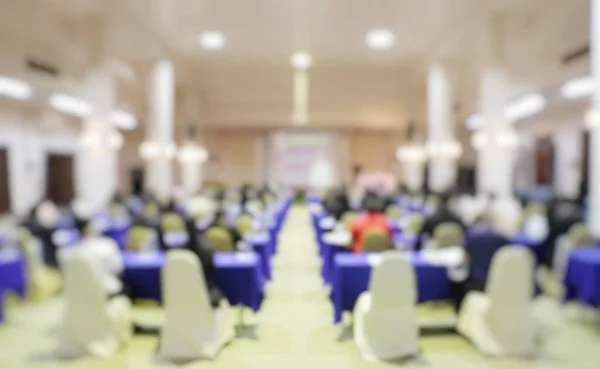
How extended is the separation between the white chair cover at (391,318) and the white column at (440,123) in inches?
436

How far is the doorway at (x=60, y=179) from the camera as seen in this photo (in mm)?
21125

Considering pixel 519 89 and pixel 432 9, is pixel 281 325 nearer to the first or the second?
pixel 432 9

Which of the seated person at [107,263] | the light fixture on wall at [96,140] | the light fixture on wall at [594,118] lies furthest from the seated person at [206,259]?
the light fixture on wall at [96,140]

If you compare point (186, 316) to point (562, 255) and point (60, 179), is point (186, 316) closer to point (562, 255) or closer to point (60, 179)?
point (562, 255)

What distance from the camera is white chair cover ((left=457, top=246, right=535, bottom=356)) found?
531 cm

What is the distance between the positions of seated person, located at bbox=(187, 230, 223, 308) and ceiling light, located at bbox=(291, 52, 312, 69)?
1296 centimetres

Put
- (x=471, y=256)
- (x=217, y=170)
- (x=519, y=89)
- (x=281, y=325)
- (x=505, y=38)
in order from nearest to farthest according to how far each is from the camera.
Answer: (x=471, y=256) → (x=281, y=325) → (x=505, y=38) → (x=519, y=89) → (x=217, y=170)

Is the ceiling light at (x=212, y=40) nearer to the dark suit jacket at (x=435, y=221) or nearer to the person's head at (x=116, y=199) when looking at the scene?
the person's head at (x=116, y=199)

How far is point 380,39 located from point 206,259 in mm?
11378

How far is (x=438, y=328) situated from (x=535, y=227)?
3.22m

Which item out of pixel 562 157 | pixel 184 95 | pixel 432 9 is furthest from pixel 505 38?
pixel 184 95

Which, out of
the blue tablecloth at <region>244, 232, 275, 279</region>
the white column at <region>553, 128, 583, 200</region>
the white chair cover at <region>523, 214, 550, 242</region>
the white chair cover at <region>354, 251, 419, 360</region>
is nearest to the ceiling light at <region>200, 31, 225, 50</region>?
the blue tablecloth at <region>244, 232, 275, 279</region>

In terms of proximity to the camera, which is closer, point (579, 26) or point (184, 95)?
point (579, 26)

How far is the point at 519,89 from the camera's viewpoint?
20.4 meters
